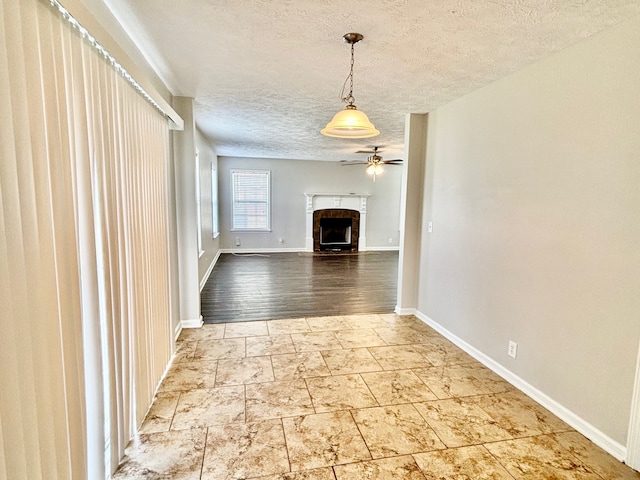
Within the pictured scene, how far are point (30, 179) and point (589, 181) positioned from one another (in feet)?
8.97

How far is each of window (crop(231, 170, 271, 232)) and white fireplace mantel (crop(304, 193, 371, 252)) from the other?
3.45 feet

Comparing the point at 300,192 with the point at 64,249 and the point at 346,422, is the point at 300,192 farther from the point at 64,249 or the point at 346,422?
the point at 64,249

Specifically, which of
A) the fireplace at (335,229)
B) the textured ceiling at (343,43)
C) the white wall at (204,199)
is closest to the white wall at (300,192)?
the fireplace at (335,229)

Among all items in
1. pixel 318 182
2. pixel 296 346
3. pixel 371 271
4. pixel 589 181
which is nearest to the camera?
pixel 589 181

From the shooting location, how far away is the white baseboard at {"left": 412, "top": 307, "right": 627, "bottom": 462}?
6.35 feet

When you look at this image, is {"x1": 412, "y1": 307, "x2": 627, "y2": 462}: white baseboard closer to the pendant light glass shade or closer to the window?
the pendant light glass shade

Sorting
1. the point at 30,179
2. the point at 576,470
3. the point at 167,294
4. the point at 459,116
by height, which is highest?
the point at 459,116

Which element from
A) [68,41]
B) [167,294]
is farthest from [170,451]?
[68,41]

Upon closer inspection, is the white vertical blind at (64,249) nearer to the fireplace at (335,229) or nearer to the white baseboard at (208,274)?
the white baseboard at (208,274)

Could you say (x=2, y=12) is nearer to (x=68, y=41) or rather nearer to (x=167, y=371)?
(x=68, y=41)

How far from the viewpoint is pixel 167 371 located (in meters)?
2.73

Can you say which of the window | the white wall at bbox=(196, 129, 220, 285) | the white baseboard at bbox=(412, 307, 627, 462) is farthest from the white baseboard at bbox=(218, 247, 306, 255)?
the white baseboard at bbox=(412, 307, 627, 462)

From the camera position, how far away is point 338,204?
888 centimetres

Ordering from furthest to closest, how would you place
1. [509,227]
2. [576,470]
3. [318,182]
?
[318,182], [509,227], [576,470]
